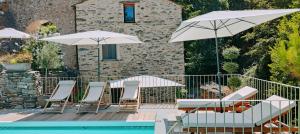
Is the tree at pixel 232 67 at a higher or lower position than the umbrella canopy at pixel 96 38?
lower

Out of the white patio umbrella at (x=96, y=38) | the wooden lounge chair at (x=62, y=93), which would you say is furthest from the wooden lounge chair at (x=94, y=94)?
the white patio umbrella at (x=96, y=38)

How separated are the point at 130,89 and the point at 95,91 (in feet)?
3.81

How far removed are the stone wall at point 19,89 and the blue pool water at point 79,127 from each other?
9.53ft

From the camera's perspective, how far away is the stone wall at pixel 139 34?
794 inches

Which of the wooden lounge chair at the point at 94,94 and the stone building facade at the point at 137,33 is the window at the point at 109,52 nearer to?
the stone building facade at the point at 137,33

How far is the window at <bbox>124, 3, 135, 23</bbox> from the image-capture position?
2030 centimetres

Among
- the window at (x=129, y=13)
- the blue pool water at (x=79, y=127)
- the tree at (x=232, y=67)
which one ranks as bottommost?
the blue pool water at (x=79, y=127)

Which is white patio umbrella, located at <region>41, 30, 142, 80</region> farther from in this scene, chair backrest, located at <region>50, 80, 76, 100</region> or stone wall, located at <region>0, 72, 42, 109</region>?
stone wall, located at <region>0, 72, 42, 109</region>

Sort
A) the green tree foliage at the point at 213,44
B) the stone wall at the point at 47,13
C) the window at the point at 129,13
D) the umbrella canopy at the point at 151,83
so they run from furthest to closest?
the stone wall at the point at 47,13 → the window at the point at 129,13 → the green tree foliage at the point at 213,44 → the umbrella canopy at the point at 151,83

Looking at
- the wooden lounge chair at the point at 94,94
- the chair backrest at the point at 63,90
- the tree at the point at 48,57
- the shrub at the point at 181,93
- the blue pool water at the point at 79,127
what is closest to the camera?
the blue pool water at the point at 79,127

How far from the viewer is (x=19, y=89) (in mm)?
14445

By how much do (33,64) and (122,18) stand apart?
480 centimetres

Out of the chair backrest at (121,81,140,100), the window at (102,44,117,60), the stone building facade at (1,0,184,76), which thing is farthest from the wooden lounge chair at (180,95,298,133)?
the window at (102,44,117,60)

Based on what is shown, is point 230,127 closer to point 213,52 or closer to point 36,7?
point 213,52
